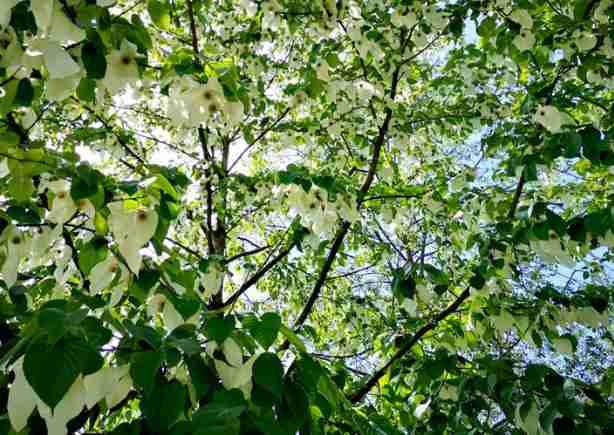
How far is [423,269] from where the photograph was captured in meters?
1.79

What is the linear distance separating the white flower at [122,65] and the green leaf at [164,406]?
30.2 inches

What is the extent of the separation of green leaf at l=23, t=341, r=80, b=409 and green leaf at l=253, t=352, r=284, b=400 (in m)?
0.25

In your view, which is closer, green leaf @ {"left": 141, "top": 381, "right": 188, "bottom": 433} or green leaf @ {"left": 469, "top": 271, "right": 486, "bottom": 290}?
green leaf @ {"left": 141, "top": 381, "right": 188, "bottom": 433}

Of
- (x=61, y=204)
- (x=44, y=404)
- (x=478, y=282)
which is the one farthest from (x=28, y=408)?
(x=478, y=282)

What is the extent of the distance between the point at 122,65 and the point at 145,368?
30.6 inches

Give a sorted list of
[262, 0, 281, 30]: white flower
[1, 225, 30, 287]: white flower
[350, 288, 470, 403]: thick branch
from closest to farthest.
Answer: [1, 225, 30, 287]: white flower
[350, 288, 470, 403]: thick branch
[262, 0, 281, 30]: white flower

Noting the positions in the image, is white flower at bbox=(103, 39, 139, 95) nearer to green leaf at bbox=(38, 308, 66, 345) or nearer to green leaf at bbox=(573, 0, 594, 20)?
green leaf at bbox=(38, 308, 66, 345)

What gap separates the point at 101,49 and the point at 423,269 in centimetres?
117

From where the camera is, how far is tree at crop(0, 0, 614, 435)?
2.75ft

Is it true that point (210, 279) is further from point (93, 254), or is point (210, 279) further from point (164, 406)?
point (164, 406)

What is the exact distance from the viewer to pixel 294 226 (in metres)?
2.66

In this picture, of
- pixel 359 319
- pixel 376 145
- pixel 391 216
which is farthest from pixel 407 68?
pixel 359 319

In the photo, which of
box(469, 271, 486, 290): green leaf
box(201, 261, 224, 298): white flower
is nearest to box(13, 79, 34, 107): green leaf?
box(201, 261, 224, 298): white flower

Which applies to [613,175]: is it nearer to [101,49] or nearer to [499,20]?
[499,20]
